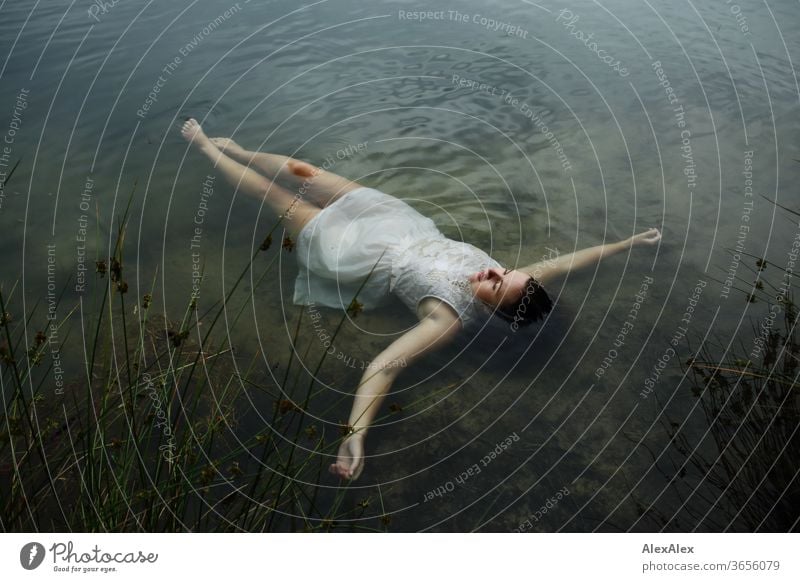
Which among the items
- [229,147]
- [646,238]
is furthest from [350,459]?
[229,147]

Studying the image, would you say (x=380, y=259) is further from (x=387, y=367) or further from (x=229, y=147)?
(x=229, y=147)

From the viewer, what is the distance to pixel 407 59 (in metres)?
4.98

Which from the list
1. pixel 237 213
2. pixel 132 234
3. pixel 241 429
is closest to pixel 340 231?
pixel 237 213

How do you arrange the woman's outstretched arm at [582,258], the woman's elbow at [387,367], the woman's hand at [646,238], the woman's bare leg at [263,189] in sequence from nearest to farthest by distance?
the woman's elbow at [387,367] < the woman's outstretched arm at [582,258] < the woman's hand at [646,238] < the woman's bare leg at [263,189]

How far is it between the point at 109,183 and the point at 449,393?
2269 millimetres

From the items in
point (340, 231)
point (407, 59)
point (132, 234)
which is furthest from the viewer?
point (407, 59)

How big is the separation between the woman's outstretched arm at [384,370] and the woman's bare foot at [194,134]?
6.22ft

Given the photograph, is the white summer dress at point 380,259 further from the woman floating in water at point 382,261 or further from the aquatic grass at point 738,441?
the aquatic grass at point 738,441

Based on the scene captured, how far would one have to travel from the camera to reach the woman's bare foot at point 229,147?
4.04 meters

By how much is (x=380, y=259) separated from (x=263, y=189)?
0.93m

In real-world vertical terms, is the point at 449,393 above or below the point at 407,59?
below

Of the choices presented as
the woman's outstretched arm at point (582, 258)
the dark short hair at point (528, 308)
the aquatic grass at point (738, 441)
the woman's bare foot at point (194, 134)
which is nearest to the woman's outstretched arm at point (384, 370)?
the dark short hair at point (528, 308)

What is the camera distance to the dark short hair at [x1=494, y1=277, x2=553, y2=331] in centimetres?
309

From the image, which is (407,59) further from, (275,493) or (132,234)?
(275,493)
